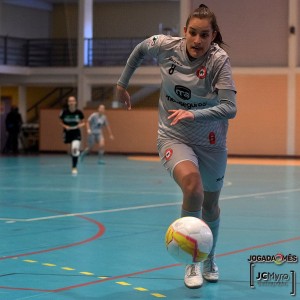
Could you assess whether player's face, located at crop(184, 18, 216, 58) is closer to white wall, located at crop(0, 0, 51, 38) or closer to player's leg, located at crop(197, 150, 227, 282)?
player's leg, located at crop(197, 150, 227, 282)

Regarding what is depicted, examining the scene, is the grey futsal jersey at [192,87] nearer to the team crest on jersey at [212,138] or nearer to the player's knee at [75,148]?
the team crest on jersey at [212,138]

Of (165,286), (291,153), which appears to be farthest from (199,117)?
(291,153)

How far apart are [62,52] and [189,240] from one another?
117 feet

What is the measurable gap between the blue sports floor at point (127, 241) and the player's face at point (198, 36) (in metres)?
2.18

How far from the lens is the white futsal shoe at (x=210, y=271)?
7512mm

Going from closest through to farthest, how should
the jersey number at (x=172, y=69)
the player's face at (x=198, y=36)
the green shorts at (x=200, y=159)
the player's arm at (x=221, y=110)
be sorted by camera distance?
the player's arm at (x=221, y=110) < the player's face at (x=198, y=36) < the green shorts at (x=200, y=159) < the jersey number at (x=172, y=69)

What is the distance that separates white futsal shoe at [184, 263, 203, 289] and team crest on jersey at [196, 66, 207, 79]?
1721mm

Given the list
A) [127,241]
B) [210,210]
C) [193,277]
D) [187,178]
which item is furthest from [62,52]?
[187,178]

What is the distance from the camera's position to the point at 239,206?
14.9 m

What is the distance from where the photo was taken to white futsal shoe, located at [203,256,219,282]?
7512 millimetres

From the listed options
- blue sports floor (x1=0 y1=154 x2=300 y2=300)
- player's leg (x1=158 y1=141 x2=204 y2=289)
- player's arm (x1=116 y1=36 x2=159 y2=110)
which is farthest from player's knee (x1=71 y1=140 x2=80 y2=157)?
player's leg (x1=158 y1=141 x2=204 y2=289)

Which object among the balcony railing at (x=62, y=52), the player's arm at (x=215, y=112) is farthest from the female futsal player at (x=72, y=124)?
the player's arm at (x=215, y=112)

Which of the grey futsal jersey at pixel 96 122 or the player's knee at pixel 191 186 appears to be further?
the grey futsal jersey at pixel 96 122

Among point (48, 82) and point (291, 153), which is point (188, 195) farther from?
point (48, 82)
